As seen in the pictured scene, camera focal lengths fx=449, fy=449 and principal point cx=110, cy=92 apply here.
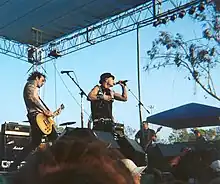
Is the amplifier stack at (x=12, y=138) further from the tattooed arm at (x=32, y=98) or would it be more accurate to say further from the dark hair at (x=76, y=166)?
the dark hair at (x=76, y=166)

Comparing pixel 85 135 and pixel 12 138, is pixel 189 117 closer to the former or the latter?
pixel 12 138

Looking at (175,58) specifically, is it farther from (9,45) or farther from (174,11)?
(9,45)

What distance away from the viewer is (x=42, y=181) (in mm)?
662

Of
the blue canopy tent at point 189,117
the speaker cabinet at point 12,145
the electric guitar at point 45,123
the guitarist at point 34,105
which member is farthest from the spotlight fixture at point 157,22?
the electric guitar at point 45,123

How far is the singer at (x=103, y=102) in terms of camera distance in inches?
199

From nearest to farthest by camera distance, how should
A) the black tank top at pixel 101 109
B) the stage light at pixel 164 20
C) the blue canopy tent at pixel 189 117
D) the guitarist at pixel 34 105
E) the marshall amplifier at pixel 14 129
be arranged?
the black tank top at pixel 101 109, the guitarist at pixel 34 105, the marshall amplifier at pixel 14 129, the blue canopy tent at pixel 189 117, the stage light at pixel 164 20

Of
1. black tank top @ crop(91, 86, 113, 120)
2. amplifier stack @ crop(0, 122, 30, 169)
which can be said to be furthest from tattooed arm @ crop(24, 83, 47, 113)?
amplifier stack @ crop(0, 122, 30, 169)

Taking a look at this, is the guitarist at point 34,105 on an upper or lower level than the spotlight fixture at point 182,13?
lower

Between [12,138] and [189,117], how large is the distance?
3.30m

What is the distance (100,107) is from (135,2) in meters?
7.45

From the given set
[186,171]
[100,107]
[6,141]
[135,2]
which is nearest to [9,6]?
[135,2]

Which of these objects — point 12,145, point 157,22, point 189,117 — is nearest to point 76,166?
point 12,145

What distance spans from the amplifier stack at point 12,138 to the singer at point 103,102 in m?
1.84

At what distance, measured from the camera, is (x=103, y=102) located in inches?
203
